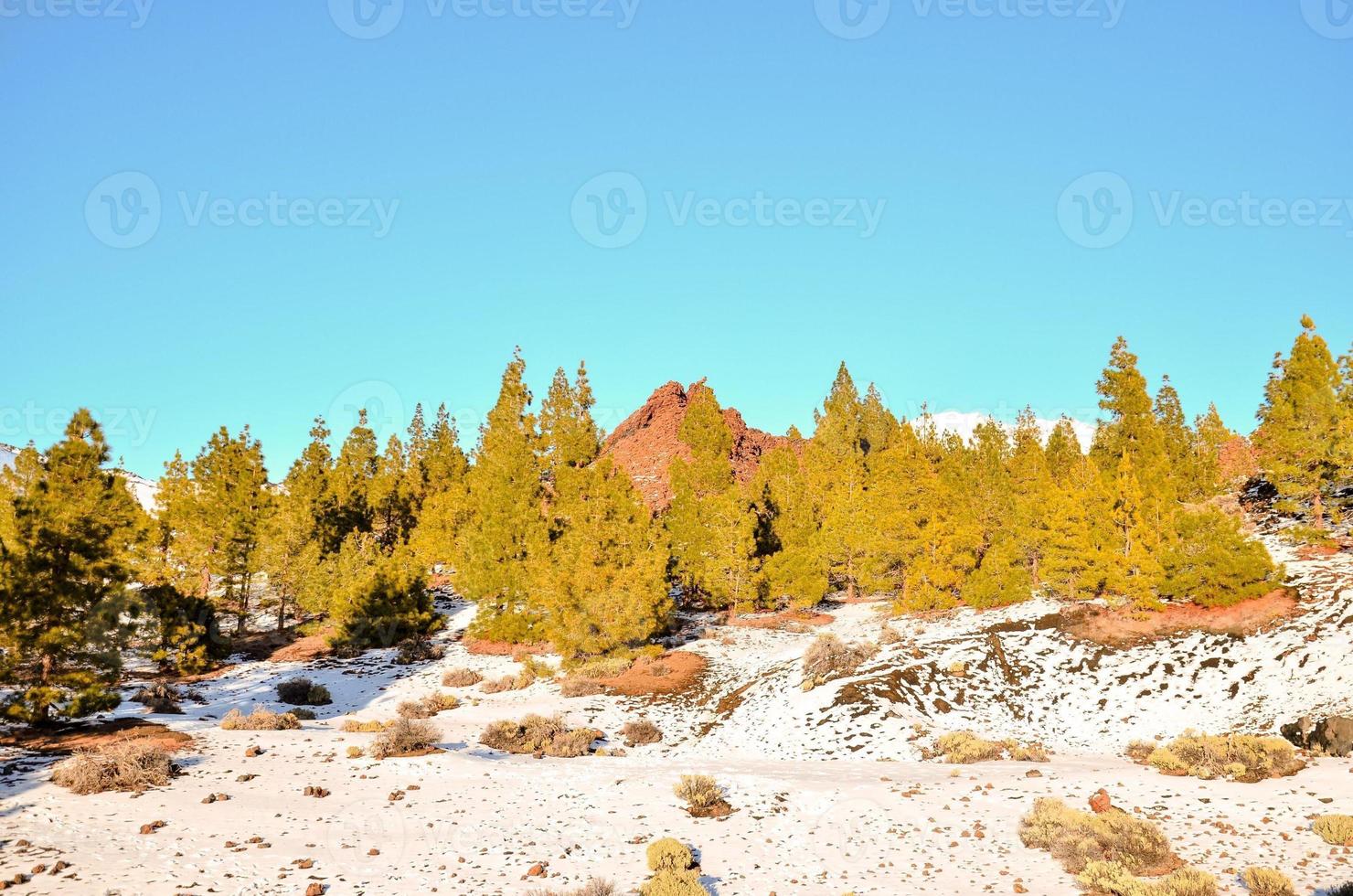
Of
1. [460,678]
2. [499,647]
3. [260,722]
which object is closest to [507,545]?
[499,647]

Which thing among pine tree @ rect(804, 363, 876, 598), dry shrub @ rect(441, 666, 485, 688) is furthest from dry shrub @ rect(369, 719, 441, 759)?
pine tree @ rect(804, 363, 876, 598)

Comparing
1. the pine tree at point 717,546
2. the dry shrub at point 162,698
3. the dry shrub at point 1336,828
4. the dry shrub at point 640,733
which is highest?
the pine tree at point 717,546

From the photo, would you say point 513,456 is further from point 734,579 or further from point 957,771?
point 957,771

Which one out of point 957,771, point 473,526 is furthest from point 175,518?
point 957,771

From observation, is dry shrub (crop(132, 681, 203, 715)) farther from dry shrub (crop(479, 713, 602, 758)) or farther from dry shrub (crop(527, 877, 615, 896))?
dry shrub (crop(527, 877, 615, 896))

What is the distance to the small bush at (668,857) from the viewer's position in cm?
1195

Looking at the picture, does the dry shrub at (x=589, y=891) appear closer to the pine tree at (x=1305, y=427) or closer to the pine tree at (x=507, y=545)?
the pine tree at (x=507, y=545)

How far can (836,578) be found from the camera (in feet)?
191

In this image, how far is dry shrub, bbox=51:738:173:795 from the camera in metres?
14.5

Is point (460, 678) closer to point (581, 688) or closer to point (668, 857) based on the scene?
point (581, 688)

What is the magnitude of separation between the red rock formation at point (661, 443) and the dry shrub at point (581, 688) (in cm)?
5017

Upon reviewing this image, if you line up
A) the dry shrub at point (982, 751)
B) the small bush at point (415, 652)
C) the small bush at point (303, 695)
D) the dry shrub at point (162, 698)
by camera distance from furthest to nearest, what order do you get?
the small bush at point (415, 652) → the small bush at point (303, 695) → the dry shrub at point (162, 698) → the dry shrub at point (982, 751)

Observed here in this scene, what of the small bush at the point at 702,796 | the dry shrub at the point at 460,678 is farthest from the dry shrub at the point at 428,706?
the small bush at the point at 702,796

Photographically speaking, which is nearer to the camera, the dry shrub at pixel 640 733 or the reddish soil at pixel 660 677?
the dry shrub at pixel 640 733
